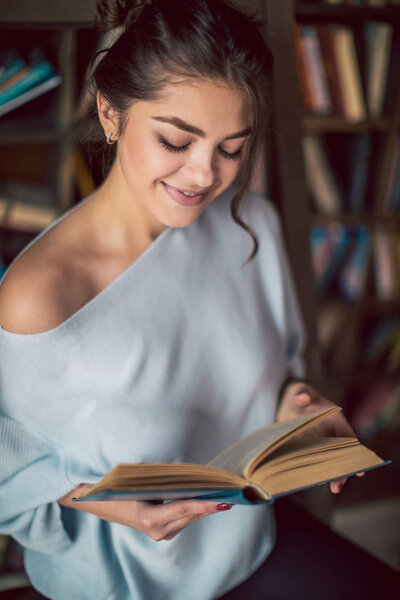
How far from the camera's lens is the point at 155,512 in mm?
683

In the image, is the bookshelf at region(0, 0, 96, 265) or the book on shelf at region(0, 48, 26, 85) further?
the bookshelf at region(0, 0, 96, 265)

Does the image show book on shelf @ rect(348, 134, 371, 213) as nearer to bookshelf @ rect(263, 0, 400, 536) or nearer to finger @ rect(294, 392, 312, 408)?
bookshelf @ rect(263, 0, 400, 536)

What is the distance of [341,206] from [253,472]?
1.31 m

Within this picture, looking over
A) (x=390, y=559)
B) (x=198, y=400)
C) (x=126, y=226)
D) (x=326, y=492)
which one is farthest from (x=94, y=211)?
(x=390, y=559)

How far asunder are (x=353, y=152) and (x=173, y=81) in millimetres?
1122

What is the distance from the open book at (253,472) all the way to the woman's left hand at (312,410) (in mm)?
121

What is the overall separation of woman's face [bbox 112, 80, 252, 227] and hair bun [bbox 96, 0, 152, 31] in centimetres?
12

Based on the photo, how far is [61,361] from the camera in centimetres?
78

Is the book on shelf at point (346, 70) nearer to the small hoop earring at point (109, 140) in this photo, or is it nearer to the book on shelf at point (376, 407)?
the small hoop earring at point (109, 140)

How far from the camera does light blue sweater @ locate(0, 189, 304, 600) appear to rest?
0.80 metres

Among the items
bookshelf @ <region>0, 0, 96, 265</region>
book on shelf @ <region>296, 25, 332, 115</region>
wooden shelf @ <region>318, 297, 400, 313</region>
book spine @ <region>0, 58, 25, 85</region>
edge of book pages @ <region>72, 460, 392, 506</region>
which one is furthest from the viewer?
wooden shelf @ <region>318, 297, 400, 313</region>

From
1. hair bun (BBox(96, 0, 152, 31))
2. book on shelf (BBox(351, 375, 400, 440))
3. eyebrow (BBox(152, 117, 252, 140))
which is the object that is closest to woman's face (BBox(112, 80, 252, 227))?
eyebrow (BBox(152, 117, 252, 140))

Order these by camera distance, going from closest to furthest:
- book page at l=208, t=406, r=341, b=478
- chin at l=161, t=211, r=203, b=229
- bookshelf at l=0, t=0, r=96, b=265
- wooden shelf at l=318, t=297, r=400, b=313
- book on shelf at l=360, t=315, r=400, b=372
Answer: book page at l=208, t=406, r=341, b=478
chin at l=161, t=211, r=203, b=229
bookshelf at l=0, t=0, r=96, b=265
wooden shelf at l=318, t=297, r=400, b=313
book on shelf at l=360, t=315, r=400, b=372

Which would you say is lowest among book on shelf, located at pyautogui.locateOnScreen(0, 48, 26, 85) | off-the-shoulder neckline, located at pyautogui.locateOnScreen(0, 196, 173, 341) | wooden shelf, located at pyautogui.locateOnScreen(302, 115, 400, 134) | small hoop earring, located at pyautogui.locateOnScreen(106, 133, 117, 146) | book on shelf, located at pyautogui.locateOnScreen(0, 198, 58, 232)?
off-the-shoulder neckline, located at pyautogui.locateOnScreen(0, 196, 173, 341)
